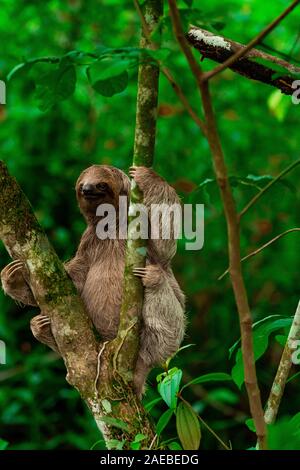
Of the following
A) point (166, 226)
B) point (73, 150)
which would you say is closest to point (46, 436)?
point (73, 150)

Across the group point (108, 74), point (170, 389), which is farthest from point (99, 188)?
point (108, 74)

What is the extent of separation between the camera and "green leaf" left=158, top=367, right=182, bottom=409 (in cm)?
271

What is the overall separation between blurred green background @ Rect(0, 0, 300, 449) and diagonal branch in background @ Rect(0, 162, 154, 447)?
3.62 m

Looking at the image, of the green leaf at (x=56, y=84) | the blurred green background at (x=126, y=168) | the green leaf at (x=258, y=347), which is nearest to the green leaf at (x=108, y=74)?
the green leaf at (x=56, y=84)

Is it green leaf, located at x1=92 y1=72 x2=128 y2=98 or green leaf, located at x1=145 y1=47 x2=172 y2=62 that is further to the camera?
green leaf, located at x1=92 y1=72 x2=128 y2=98

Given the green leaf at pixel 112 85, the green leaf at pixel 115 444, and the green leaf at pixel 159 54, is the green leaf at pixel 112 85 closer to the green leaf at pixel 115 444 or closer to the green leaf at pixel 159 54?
the green leaf at pixel 159 54

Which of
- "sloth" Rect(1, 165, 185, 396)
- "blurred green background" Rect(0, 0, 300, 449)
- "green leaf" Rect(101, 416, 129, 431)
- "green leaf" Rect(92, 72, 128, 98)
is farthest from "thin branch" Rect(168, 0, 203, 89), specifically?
"blurred green background" Rect(0, 0, 300, 449)

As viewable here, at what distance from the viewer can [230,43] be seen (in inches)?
128

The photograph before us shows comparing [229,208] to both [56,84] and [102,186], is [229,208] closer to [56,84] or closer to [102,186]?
[56,84]

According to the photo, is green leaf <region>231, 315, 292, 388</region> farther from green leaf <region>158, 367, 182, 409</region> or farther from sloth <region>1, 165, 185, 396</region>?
sloth <region>1, 165, 185, 396</region>

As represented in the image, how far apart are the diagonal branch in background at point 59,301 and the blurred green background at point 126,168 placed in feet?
11.9

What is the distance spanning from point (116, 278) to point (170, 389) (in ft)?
4.15

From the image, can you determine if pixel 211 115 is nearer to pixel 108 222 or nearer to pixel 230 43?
pixel 230 43

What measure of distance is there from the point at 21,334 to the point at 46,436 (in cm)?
105
